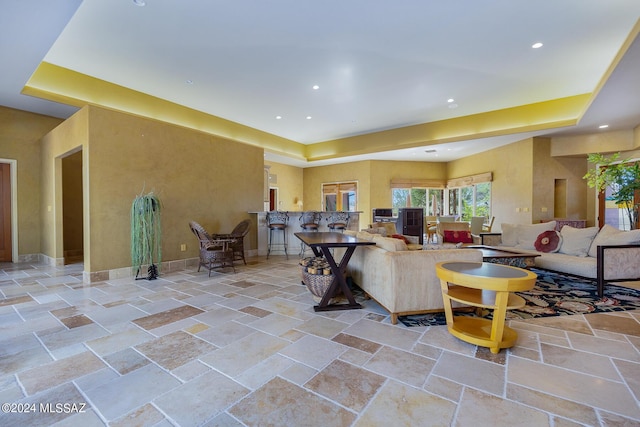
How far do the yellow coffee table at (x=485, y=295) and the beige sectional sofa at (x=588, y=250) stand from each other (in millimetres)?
2236

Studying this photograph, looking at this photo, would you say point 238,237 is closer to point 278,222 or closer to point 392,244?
point 278,222

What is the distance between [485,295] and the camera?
96.0 inches

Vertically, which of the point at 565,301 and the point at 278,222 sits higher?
the point at 278,222

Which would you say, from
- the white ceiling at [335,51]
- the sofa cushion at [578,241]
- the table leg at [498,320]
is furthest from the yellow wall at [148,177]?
the sofa cushion at [578,241]

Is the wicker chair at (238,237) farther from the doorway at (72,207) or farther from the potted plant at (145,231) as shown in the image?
the doorway at (72,207)

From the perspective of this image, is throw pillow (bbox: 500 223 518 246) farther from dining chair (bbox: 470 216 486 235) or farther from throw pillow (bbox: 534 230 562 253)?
dining chair (bbox: 470 216 486 235)

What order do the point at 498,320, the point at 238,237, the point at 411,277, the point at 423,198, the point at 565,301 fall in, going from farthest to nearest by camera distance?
the point at 423,198
the point at 238,237
the point at 565,301
the point at 411,277
the point at 498,320

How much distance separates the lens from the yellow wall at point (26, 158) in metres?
5.73

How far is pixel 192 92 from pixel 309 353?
536 centimetres

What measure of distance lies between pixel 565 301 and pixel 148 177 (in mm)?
6448

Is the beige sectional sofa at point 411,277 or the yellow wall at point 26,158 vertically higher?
the yellow wall at point 26,158

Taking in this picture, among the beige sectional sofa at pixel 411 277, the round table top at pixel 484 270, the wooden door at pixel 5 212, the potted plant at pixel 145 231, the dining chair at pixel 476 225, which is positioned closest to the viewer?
the round table top at pixel 484 270

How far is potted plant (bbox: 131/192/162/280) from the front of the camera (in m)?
4.52

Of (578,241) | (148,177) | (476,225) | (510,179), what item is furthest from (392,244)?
(510,179)
